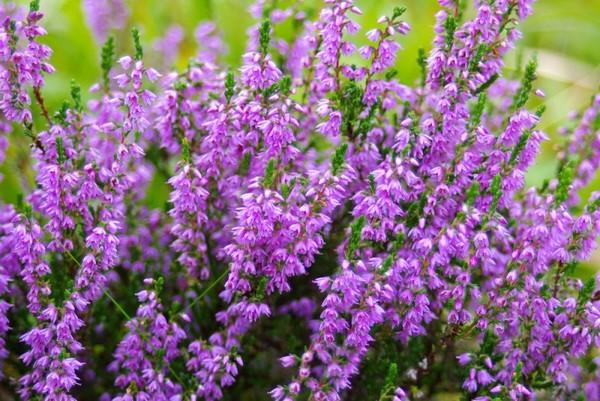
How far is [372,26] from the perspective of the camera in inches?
305

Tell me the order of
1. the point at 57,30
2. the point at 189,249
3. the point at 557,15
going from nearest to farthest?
the point at 189,249 → the point at 57,30 → the point at 557,15

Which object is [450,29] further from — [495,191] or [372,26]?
[372,26]

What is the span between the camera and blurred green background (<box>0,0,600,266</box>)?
294 inches

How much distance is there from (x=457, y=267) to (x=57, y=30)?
19.4 ft

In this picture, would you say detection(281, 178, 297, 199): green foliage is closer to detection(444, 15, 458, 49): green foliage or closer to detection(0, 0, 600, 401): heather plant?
detection(0, 0, 600, 401): heather plant

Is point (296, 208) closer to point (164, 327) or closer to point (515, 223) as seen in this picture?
point (164, 327)

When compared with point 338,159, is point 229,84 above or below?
above

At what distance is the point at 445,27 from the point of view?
Result: 3.25 metres

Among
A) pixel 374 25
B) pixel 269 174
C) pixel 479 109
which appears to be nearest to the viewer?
pixel 269 174

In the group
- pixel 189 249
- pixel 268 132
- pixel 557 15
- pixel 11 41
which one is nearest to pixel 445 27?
pixel 268 132

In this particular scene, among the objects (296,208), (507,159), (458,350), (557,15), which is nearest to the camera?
(296,208)

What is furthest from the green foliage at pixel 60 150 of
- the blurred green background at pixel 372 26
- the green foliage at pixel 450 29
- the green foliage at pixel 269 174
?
the blurred green background at pixel 372 26

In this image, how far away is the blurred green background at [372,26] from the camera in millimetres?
7469

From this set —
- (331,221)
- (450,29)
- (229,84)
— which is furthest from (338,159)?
(450,29)
